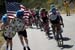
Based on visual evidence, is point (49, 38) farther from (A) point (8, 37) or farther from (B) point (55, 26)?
(A) point (8, 37)

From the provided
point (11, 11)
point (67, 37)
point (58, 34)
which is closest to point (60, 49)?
point (58, 34)

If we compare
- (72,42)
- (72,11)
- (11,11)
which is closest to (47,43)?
(72,42)

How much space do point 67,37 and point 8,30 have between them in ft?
20.1

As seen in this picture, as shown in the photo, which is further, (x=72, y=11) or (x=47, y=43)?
(x=72, y=11)

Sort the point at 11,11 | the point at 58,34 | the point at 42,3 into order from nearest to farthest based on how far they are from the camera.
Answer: the point at 58,34 → the point at 11,11 → the point at 42,3

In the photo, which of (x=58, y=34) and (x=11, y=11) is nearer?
(x=58, y=34)

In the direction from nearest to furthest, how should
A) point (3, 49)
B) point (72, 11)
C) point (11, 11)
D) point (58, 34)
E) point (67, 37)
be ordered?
point (58, 34)
point (3, 49)
point (67, 37)
point (11, 11)
point (72, 11)

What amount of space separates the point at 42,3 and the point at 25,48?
38404 mm

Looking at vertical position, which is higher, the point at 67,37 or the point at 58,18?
the point at 58,18

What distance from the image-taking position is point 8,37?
1628 centimetres

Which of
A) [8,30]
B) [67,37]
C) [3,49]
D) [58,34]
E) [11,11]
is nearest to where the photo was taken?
[8,30]

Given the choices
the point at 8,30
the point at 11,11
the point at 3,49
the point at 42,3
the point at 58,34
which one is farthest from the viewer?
the point at 42,3

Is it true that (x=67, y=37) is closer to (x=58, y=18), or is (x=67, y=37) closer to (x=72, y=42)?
(x=72, y=42)

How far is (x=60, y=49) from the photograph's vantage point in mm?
16938
